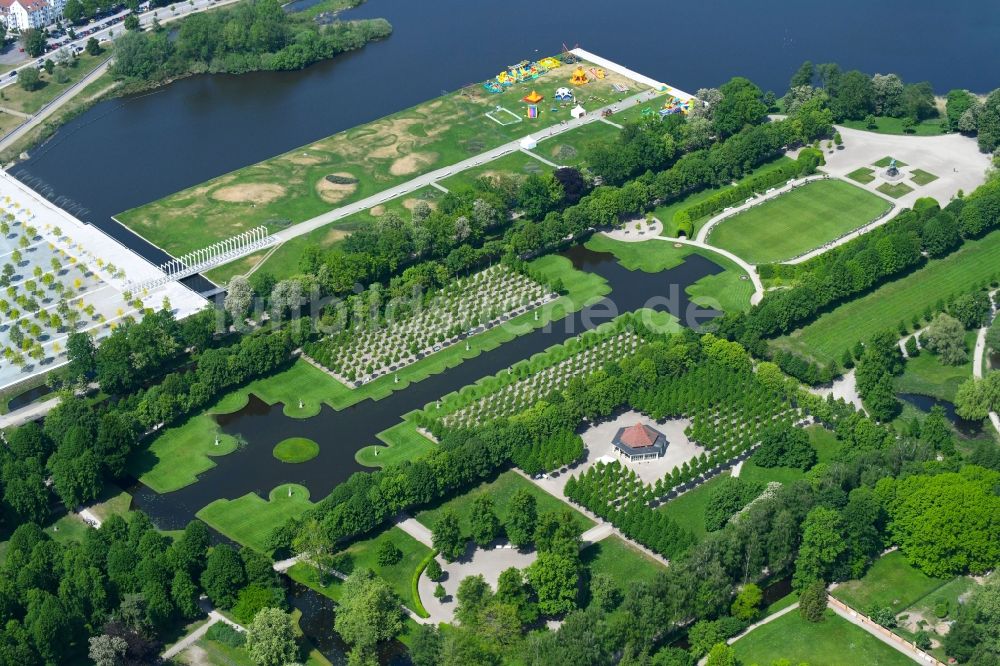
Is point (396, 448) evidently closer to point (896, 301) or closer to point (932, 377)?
point (932, 377)

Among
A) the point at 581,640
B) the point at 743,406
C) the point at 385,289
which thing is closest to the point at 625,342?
the point at 743,406

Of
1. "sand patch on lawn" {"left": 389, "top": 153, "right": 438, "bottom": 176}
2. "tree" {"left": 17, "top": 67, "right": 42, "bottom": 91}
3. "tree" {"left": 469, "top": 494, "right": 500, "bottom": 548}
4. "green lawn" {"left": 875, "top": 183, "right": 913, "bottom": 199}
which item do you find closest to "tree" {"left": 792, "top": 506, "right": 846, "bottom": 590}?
"tree" {"left": 469, "top": 494, "right": 500, "bottom": 548}

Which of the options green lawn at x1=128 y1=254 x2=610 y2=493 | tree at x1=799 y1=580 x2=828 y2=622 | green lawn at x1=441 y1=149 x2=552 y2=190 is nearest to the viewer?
tree at x1=799 y1=580 x2=828 y2=622

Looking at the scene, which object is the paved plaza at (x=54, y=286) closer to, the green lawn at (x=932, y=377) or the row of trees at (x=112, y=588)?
the row of trees at (x=112, y=588)

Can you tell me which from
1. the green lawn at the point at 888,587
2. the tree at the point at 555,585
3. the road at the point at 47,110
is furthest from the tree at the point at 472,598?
the road at the point at 47,110

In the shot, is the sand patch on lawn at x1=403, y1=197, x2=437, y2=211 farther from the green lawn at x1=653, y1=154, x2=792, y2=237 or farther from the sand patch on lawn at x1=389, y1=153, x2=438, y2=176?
the green lawn at x1=653, y1=154, x2=792, y2=237

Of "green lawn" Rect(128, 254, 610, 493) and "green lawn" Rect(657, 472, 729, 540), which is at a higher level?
"green lawn" Rect(128, 254, 610, 493)

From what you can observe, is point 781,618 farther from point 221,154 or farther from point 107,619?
point 221,154
